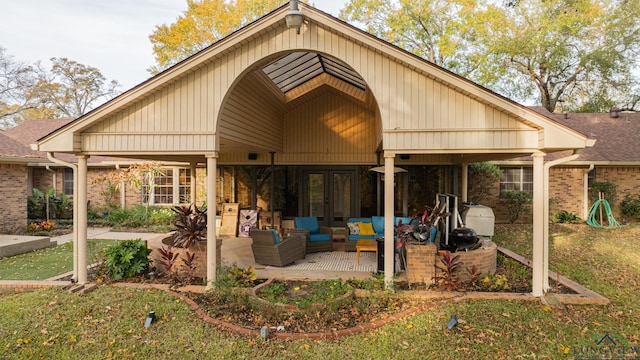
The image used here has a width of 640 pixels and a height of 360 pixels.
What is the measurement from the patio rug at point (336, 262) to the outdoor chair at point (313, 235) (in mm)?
170

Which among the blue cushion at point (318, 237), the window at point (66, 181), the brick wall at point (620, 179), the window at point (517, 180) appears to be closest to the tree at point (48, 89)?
the window at point (66, 181)

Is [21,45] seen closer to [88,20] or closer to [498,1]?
[88,20]

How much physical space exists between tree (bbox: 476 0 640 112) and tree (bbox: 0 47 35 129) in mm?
32463

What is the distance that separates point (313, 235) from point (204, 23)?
1661 cm

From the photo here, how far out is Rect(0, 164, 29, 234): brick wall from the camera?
1095 centimetres

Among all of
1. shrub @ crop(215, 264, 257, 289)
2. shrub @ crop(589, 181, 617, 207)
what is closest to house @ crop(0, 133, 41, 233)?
shrub @ crop(215, 264, 257, 289)

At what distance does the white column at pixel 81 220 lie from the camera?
20.0 feet

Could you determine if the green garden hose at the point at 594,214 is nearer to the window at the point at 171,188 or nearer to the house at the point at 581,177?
the house at the point at 581,177

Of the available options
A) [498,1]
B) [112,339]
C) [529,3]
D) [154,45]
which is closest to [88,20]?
[154,45]

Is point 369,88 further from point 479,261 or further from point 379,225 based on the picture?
point 379,225

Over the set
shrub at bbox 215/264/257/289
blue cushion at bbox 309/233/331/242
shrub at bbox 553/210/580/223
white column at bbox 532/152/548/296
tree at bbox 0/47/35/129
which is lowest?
shrub at bbox 215/264/257/289

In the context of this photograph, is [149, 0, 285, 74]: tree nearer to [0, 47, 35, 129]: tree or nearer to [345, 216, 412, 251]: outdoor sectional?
Answer: [0, 47, 35, 129]: tree

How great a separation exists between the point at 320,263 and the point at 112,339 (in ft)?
14.0

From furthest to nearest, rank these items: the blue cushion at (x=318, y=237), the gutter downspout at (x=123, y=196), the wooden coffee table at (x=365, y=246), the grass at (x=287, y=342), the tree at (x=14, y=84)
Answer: the tree at (x=14, y=84)
the gutter downspout at (x=123, y=196)
the blue cushion at (x=318, y=237)
the wooden coffee table at (x=365, y=246)
the grass at (x=287, y=342)
